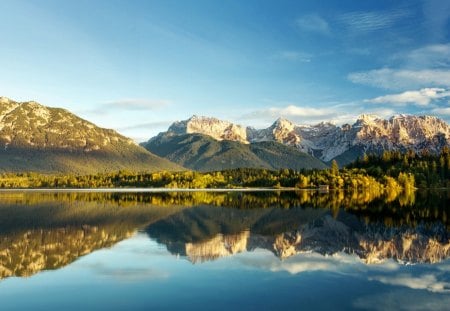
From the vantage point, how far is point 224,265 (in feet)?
154

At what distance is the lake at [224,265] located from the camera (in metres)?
33.8

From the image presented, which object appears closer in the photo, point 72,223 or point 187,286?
point 187,286

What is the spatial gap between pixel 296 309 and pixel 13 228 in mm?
59500

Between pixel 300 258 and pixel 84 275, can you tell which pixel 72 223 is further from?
pixel 300 258

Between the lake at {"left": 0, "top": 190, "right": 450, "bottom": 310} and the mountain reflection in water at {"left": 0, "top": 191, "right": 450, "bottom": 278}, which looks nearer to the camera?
the lake at {"left": 0, "top": 190, "right": 450, "bottom": 310}

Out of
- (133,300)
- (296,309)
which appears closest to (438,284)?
(296,309)

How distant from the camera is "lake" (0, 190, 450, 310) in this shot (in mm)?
33844

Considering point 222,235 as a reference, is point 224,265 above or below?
below

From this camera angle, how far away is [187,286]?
126 feet

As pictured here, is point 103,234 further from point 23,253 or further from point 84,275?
point 84,275

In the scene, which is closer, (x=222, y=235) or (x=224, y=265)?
(x=224, y=265)

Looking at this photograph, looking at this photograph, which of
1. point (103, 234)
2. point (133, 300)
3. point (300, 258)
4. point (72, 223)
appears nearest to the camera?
point (133, 300)

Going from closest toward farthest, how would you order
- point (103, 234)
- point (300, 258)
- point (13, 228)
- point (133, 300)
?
point (133, 300) → point (300, 258) → point (103, 234) → point (13, 228)

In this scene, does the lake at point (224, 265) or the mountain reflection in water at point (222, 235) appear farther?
the mountain reflection in water at point (222, 235)
